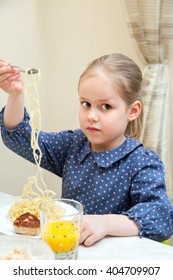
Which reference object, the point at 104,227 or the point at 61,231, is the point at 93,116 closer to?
the point at 104,227

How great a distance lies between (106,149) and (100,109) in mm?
181

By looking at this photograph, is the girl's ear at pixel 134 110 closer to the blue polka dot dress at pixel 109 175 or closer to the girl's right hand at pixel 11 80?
the blue polka dot dress at pixel 109 175

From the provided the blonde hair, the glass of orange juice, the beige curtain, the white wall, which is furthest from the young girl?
the white wall

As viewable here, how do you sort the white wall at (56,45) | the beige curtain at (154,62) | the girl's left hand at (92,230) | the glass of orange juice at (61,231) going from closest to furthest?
the glass of orange juice at (61,231)
the girl's left hand at (92,230)
the beige curtain at (154,62)
the white wall at (56,45)

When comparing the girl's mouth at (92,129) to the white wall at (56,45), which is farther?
the white wall at (56,45)

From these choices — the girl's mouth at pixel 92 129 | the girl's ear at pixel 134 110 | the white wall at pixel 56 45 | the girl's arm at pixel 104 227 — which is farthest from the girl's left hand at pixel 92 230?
the white wall at pixel 56 45

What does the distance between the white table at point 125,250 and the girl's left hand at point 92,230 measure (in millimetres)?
16

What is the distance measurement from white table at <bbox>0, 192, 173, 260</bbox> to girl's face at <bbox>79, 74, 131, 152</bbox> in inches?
14.7

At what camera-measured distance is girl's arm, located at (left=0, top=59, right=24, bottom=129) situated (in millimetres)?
1199

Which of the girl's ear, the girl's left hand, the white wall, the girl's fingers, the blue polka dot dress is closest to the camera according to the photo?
the girl's left hand

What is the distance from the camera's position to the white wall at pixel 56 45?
7.47ft

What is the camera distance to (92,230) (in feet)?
3.19

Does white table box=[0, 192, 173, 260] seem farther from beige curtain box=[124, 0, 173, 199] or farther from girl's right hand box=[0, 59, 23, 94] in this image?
beige curtain box=[124, 0, 173, 199]

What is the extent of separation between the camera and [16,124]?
135cm
